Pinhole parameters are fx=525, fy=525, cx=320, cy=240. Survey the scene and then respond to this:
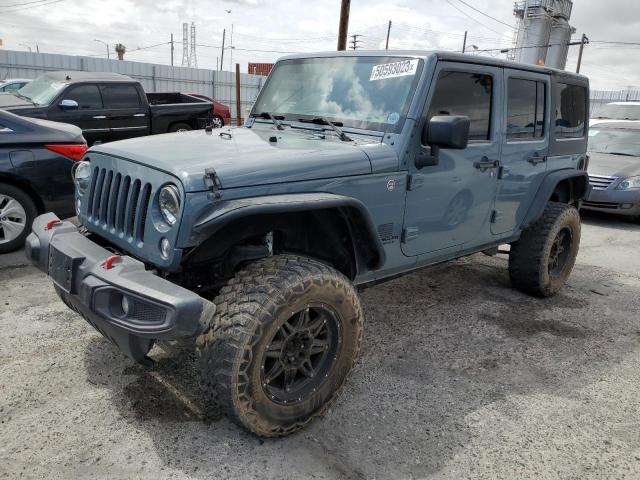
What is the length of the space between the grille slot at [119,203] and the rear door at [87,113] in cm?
659

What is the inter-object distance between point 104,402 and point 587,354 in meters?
3.28

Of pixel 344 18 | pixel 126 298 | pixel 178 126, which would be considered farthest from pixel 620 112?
pixel 126 298

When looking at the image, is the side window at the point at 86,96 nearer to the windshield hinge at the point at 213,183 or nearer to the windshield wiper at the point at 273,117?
the windshield wiper at the point at 273,117

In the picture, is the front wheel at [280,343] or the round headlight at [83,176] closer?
the front wheel at [280,343]

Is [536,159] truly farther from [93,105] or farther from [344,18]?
[344,18]

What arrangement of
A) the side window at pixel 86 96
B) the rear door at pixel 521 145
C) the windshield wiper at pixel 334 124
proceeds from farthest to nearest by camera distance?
1. the side window at pixel 86 96
2. the rear door at pixel 521 145
3. the windshield wiper at pixel 334 124

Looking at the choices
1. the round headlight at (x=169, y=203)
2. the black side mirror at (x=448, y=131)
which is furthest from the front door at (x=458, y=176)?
the round headlight at (x=169, y=203)

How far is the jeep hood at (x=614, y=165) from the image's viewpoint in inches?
350

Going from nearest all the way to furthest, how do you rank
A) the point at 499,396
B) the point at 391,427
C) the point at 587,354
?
1. the point at 391,427
2. the point at 499,396
3. the point at 587,354

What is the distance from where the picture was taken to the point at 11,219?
5172mm

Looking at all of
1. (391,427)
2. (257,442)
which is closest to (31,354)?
(257,442)

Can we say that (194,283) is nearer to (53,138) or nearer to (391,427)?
(391,427)

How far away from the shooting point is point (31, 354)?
3330 mm

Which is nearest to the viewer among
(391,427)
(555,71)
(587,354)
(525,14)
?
(391,427)
